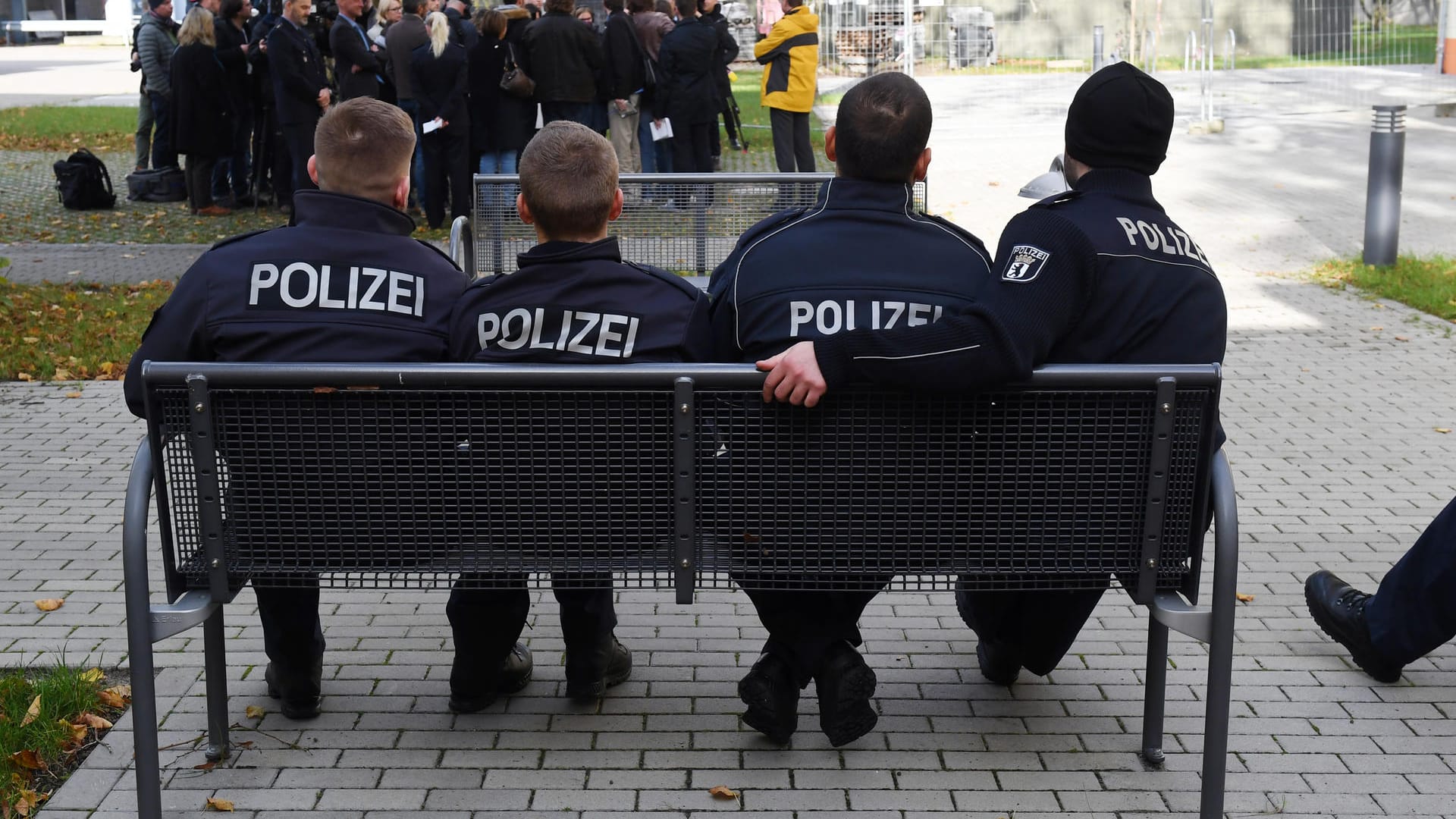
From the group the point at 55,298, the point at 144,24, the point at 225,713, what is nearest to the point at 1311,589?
the point at 225,713

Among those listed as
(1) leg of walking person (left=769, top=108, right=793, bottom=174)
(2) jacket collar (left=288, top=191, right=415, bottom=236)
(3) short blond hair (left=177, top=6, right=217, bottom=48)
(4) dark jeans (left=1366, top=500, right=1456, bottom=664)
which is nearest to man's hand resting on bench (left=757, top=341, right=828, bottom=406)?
(2) jacket collar (left=288, top=191, right=415, bottom=236)

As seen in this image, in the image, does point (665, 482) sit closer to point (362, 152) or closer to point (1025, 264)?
point (1025, 264)

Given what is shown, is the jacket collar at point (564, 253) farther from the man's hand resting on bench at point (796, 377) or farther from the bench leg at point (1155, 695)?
the bench leg at point (1155, 695)

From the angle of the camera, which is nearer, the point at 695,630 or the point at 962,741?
the point at 962,741

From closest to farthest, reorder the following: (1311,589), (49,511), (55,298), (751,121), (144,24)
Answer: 1. (1311,589)
2. (49,511)
3. (55,298)
4. (144,24)
5. (751,121)

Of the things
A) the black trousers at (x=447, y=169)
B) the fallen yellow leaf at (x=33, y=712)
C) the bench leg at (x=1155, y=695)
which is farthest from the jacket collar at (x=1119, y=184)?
the black trousers at (x=447, y=169)

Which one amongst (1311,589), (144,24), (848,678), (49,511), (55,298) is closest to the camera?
(848,678)

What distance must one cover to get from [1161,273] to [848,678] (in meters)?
1.19

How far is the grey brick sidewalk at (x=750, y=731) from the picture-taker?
11.7 ft

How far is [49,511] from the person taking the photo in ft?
19.3

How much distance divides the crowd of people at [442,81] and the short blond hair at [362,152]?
790 centimetres

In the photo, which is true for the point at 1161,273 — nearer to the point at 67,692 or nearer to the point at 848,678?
the point at 848,678

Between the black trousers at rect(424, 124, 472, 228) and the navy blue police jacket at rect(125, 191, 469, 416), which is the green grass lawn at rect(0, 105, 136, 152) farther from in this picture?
the navy blue police jacket at rect(125, 191, 469, 416)

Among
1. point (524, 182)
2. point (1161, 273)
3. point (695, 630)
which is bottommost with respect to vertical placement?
point (695, 630)
